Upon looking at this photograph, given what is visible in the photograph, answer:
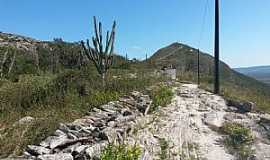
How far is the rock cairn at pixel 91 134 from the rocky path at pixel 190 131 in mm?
410

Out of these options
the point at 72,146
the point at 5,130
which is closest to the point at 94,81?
the point at 5,130

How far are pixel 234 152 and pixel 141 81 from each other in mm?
7338

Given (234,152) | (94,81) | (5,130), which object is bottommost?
(234,152)

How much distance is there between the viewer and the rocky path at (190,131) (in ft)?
24.2

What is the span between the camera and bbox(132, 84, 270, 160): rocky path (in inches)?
290

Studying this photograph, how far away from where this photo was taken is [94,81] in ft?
46.6

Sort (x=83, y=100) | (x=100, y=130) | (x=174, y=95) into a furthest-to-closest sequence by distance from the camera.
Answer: (x=174, y=95) → (x=83, y=100) → (x=100, y=130)

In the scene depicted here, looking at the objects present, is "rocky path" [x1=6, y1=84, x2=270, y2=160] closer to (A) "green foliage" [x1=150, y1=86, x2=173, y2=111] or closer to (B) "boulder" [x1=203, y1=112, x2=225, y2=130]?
(B) "boulder" [x1=203, y1=112, x2=225, y2=130]

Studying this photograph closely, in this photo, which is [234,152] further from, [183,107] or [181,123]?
[183,107]

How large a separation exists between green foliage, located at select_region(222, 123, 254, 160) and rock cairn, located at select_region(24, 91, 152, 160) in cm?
208

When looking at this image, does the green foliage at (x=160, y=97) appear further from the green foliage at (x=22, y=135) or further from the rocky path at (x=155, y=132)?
the green foliage at (x=22, y=135)

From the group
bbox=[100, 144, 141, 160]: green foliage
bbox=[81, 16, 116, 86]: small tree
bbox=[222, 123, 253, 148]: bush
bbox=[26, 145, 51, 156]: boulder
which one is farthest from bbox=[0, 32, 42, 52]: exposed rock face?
bbox=[100, 144, 141, 160]: green foliage

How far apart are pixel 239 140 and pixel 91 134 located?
11.3 ft

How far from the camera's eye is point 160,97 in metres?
11.5
